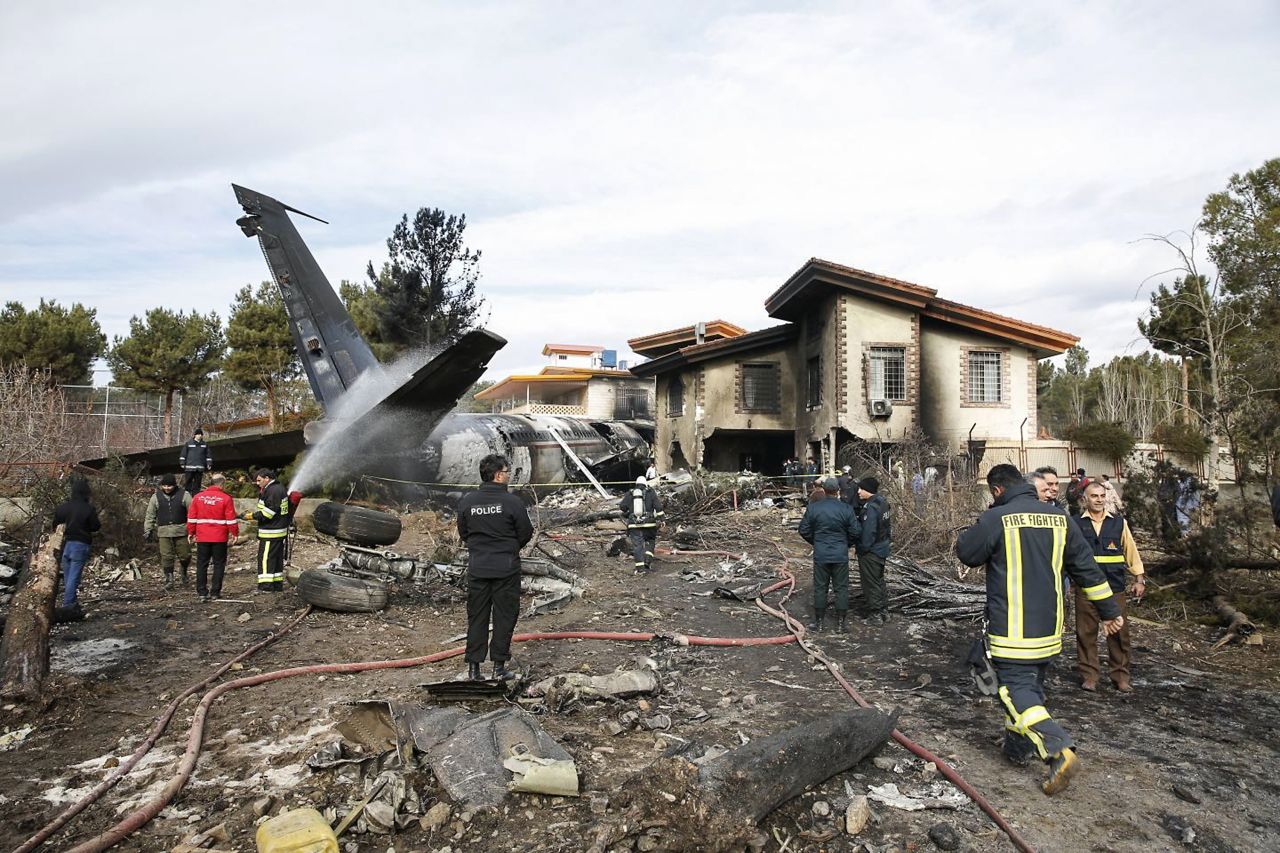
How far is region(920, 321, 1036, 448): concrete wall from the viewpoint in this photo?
22.4 metres

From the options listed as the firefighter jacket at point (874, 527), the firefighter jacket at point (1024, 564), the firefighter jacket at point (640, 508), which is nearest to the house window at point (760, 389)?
the firefighter jacket at point (640, 508)

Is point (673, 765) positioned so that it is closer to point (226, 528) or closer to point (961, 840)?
point (961, 840)

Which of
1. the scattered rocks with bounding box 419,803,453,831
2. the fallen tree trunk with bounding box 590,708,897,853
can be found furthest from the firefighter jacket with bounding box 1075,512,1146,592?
the scattered rocks with bounding box 419,803,453,831

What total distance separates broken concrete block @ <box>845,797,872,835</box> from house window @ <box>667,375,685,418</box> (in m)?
23.5

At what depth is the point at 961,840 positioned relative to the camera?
365 cm

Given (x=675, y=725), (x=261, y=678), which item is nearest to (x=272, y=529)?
(x=261, y=678)

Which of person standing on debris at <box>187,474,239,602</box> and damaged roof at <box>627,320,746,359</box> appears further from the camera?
damaged roof at <box>627,320,746,359</box>

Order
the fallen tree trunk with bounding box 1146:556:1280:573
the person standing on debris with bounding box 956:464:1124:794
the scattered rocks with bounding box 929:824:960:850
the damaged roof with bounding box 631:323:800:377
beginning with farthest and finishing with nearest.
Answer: the damaged roof with bounding box 631:323:800:377, the fallen tree trunk with bounding box 1146:556:1280:573, the person standing on debris with bounding box 956:464:1124:794, the scattered rocks with bounding box 929:824:960:850

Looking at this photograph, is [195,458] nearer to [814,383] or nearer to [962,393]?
[814,383]

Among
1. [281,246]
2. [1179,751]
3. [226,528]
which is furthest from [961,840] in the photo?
[281,246]

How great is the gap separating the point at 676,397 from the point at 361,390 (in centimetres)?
1308

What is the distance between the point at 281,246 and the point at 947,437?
748 inches

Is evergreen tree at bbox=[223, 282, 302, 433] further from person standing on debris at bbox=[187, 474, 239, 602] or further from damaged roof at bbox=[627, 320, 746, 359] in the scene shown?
person standing on debris at bbox=[187, 474, 239, 602]

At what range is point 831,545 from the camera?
8188 millimetres
